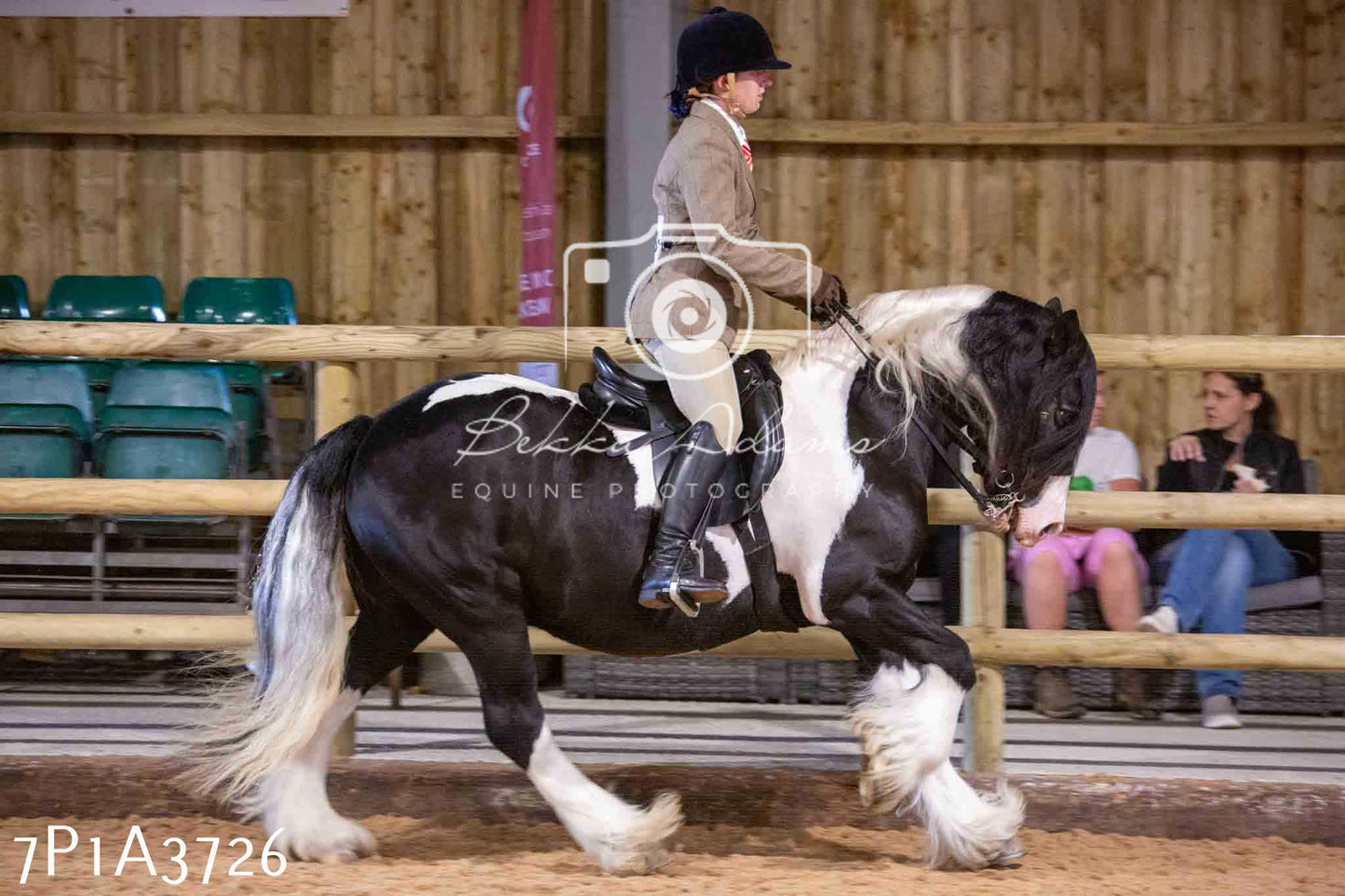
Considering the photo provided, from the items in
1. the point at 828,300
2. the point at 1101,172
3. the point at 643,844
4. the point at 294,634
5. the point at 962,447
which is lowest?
the point at 643,844

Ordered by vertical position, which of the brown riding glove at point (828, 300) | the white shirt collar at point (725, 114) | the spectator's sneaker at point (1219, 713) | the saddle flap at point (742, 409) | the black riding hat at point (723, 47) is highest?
the black riding hat at point (723, 47)

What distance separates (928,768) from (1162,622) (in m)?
2.39

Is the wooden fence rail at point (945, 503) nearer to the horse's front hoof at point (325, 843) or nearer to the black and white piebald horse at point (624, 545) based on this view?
the black and white piebald horse at point (624, 545)

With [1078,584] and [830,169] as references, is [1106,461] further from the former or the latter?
[830,169]

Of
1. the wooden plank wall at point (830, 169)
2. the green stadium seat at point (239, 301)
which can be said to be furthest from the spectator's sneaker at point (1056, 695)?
the green stadium seat at point (239, 301)

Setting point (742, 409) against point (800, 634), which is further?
point (800, 634)

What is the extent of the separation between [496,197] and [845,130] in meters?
2.26

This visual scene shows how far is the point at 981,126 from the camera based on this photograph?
845 cm

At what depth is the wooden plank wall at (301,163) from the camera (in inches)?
336

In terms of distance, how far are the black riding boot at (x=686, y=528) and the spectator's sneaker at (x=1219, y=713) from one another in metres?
2.89

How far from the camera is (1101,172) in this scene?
8.62 meters

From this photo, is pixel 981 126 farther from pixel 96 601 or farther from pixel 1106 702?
pixel 96 601

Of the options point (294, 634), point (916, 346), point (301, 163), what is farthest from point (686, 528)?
point (301, 163)

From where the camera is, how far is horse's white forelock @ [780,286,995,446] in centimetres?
333
